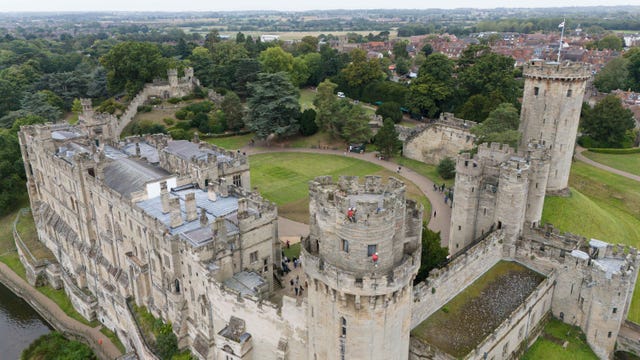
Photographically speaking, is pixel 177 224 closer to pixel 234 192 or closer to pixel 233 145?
pixel 234 192

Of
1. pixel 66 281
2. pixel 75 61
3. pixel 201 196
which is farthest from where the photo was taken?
pixel 75 61

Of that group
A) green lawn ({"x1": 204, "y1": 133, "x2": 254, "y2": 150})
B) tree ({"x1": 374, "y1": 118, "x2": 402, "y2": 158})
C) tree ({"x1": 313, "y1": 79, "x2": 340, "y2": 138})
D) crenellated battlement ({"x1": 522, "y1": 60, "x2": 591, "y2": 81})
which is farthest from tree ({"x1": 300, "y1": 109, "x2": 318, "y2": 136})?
crenellated battlement ({"x1": 522, "y1": 60, "x2": 591, "y2": 81})

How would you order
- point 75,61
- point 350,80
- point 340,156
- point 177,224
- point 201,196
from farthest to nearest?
point 75,61 → point 350,80 → point 340,156 → point 201,196 → point 177,224

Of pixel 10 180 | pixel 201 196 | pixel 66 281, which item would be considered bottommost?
pixel 66 281

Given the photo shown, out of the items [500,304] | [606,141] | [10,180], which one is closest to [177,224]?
[500,304]

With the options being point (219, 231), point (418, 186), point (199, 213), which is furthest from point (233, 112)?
point (219, 231)

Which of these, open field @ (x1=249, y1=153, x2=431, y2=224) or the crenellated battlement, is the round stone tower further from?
open field @ (x1=249, y1=153, x2=431, y2=224)
